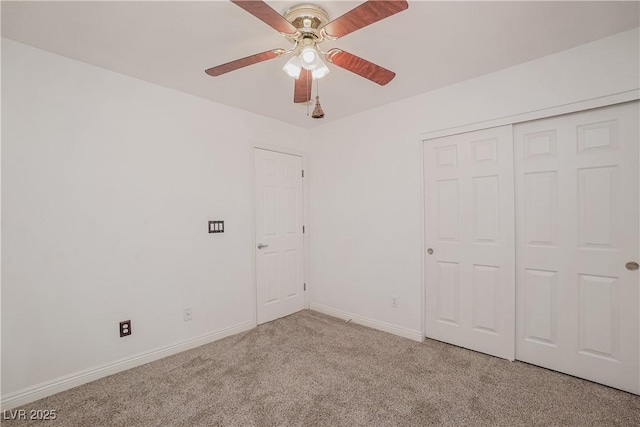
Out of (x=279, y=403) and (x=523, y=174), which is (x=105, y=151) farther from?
(x=523, y=174)

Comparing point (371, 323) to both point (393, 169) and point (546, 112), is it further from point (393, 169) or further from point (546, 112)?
point (546, 112)

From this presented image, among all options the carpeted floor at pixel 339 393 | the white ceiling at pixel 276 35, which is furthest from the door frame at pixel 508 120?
the carpeted floor at pixel 339 393

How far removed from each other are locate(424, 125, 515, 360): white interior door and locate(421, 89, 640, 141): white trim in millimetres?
55

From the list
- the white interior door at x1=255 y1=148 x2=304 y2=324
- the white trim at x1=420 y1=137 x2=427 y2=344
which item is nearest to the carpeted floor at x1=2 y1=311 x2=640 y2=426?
the white trim at x1=420 y1=137 x2=427 y2=344

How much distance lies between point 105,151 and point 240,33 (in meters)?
1.45

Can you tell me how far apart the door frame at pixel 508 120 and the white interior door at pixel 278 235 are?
1.58 metres

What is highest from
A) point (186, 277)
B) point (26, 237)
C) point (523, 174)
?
point (523, 174)

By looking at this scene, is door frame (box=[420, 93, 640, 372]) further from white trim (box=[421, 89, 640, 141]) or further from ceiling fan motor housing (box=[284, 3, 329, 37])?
ceiling fan motor housing (box=[284, 3, 329, 37])

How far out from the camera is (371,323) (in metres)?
3.19

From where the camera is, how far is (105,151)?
2289 millimetres

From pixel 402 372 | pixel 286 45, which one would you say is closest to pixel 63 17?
pixel 286 45

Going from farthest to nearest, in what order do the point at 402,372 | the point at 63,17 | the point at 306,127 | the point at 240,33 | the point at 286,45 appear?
1. the point at 306,127
2. the point at 402,372
3. the point at 286,45
4. the point at 240,33
5. the point at 63,17

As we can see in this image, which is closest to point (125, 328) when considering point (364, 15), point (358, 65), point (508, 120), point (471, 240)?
point (358, 65)

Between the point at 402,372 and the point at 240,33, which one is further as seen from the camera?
the point at 402,372
